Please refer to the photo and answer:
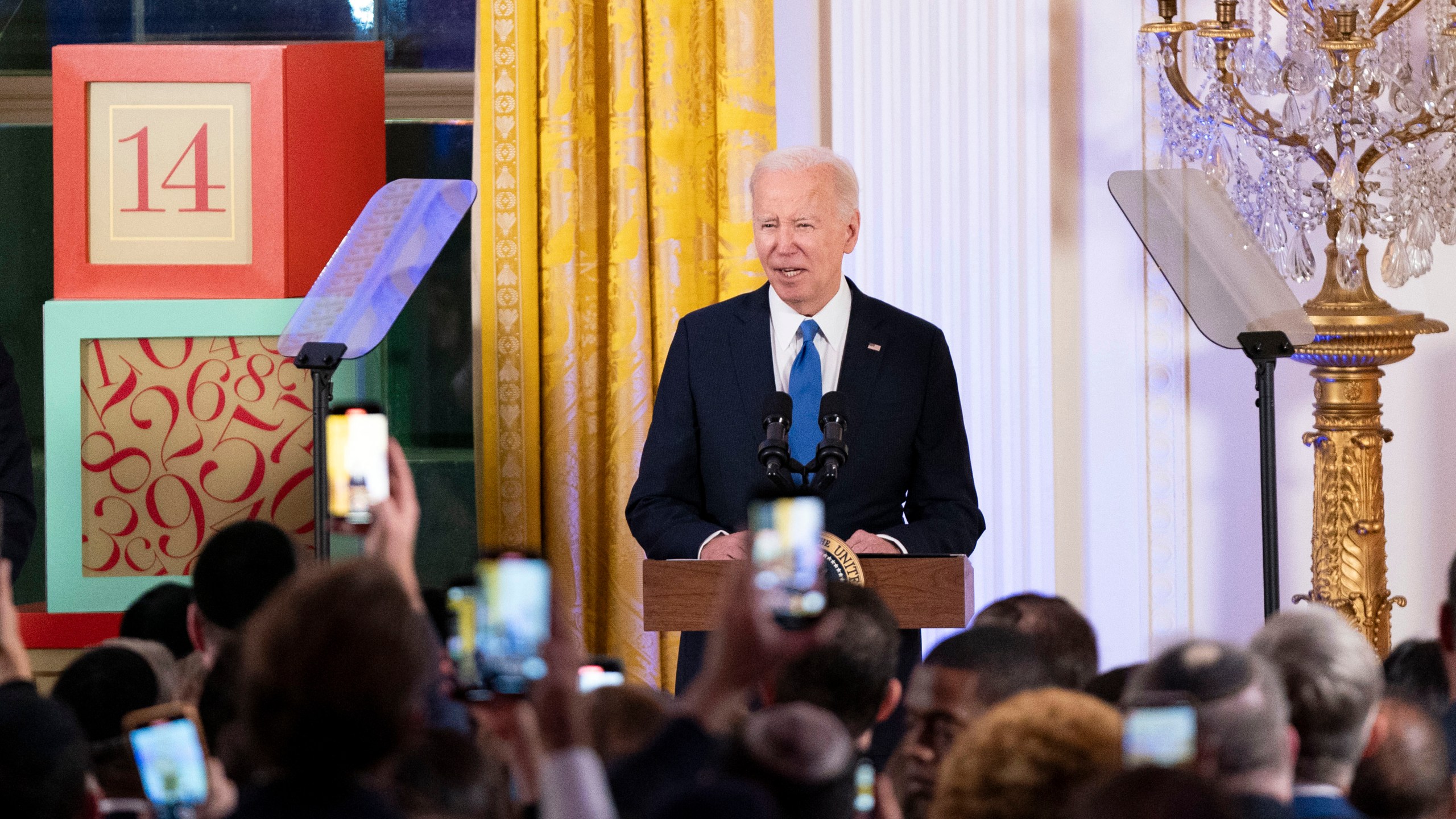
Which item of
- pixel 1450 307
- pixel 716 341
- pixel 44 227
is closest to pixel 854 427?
pixel 716 341

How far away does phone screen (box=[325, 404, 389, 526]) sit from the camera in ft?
4.51

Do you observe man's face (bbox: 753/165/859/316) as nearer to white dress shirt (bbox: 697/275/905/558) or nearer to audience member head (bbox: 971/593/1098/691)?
white dress shirt (bbox: 697/275/905/558)

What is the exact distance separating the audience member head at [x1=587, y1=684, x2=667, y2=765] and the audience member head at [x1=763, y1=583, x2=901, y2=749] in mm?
140

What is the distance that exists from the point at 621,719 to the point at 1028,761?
0.34 metres

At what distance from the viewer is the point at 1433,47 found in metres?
3.26

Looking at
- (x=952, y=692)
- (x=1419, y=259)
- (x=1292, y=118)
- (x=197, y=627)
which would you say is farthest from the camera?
(x=1419, y=259)

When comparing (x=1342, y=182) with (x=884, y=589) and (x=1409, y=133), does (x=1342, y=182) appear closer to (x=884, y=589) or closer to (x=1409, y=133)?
(x=1409, y=133)

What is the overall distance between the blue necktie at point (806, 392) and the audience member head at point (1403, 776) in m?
1.49

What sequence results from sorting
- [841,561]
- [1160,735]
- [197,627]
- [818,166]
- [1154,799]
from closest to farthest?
[1154,799] < [1160,735] < [197,627] < [841,561] < [818,166]

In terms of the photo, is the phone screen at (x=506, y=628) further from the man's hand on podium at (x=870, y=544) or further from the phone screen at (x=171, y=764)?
the man's hand on podium at (x=870, y=544)

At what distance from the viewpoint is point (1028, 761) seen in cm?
112

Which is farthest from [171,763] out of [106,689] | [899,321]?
[899,321]

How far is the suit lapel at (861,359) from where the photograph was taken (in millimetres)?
2795

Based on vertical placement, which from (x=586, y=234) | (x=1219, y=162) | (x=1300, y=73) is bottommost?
(x=586, y=234)
